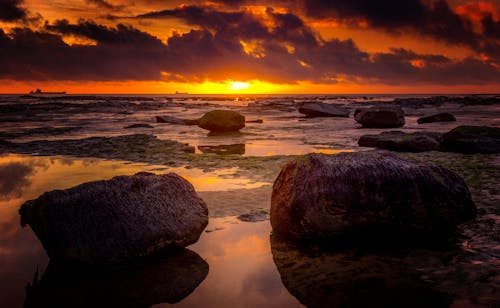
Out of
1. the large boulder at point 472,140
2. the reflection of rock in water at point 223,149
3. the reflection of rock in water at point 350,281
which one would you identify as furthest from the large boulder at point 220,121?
the reflection of rock in water at point 350,281

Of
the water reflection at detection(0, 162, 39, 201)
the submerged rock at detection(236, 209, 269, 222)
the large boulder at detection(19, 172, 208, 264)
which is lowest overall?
the water reflection at detection(0, 162, 39, 201)

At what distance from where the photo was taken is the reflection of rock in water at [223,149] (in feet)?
46.8

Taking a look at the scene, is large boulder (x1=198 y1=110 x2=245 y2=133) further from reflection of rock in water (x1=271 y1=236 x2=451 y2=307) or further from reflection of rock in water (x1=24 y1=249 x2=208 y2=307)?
reflection of rock in water (x1=24 y1=249 x2=208 y2=307)

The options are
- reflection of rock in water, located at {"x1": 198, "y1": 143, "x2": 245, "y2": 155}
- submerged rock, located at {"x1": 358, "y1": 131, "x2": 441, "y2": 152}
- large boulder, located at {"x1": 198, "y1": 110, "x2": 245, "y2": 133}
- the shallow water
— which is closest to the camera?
the shallow water

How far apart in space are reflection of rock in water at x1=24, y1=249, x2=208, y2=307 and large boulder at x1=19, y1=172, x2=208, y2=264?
0.20 metres

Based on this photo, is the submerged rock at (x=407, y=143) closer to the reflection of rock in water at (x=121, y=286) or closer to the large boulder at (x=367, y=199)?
the large boulder at (x=367, y=199)

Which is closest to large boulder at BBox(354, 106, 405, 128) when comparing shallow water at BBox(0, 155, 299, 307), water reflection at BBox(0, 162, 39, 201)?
shallow water at BBox(0, 155, 299, 307)

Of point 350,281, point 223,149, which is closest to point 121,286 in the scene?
point 350,281

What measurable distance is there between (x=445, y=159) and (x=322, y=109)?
23262 millimetres

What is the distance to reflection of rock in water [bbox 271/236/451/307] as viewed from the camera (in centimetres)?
403

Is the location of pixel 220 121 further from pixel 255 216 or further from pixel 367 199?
pixel 367 199

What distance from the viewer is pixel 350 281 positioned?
4.47m

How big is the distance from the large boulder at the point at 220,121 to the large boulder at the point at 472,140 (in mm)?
11534

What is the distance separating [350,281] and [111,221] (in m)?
3.04
